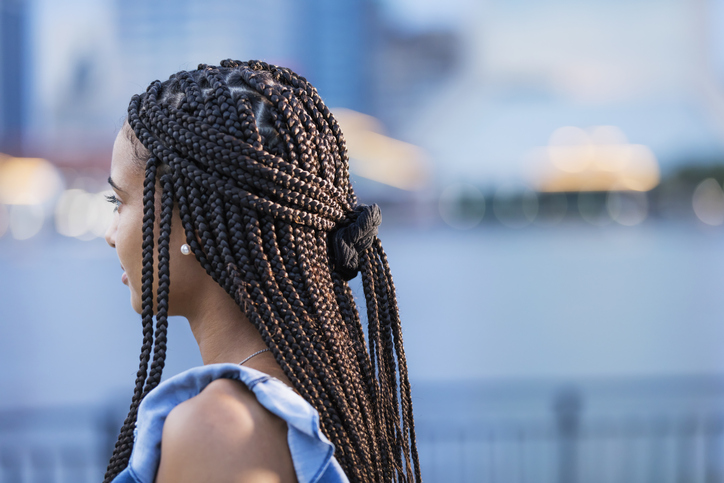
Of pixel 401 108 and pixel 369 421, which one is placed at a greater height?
pixel 369 421

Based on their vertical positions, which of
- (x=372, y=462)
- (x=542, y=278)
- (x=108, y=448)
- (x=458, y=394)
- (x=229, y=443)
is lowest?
(x=542, y=278)

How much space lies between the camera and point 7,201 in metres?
55.3

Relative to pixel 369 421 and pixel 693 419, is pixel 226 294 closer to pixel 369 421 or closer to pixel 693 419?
pixel 369 421

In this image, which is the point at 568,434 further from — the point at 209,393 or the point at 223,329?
the point at 209,393

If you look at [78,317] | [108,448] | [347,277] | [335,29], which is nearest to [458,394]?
[108,448]

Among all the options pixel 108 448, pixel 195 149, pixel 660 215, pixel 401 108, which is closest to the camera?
pixel 195 149

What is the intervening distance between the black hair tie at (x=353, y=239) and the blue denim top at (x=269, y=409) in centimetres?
34

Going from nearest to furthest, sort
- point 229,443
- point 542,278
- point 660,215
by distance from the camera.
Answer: point 229,443, point 542,278, point 660,215

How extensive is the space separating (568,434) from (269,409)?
4377 millimetres

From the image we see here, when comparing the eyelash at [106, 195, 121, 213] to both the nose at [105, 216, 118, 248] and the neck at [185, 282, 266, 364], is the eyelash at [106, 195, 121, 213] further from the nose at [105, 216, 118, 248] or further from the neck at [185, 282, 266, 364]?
the neck at [185, 282, 266, 364]

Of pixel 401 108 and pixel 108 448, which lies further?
pixel 401 108

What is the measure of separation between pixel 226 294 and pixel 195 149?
314 mm

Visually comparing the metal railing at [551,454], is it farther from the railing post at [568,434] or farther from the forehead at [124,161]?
the forehead at [124,161]

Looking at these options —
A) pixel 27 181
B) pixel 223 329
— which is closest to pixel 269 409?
pixel 223 329
